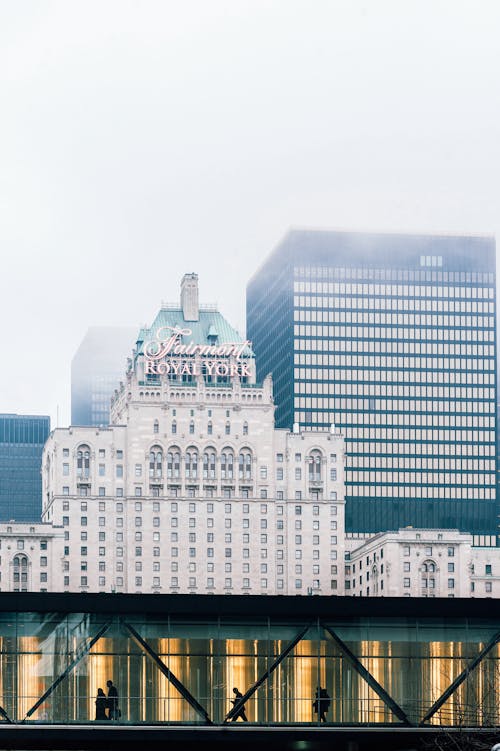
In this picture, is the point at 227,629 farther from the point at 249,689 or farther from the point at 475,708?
the point at 475,708

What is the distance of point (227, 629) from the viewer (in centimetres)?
7588

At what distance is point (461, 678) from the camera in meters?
76.4

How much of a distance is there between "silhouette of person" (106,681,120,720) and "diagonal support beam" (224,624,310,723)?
4612mm

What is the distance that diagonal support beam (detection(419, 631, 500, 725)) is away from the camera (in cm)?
7600

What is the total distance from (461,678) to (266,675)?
8.26 m

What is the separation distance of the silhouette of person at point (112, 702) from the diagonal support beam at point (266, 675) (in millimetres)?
4612

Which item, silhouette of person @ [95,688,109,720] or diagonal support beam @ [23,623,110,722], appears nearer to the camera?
diagonal support beam @ [23,623,110,722]

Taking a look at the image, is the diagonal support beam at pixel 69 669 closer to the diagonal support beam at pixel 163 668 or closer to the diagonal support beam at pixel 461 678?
the diagonal support beam at pixel 163 668

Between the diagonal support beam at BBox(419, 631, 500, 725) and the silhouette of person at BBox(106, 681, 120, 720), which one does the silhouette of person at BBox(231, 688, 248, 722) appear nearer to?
the silhouette of person at BBox(106, 681, 120, 720)

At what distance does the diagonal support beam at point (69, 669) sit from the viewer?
75.1m

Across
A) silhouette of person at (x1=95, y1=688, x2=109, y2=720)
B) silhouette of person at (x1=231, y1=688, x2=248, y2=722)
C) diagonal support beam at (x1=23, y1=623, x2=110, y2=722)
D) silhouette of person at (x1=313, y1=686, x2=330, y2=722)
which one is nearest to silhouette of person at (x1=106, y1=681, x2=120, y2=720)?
silhouette of person at (x1=95, y1=688, x2=109, y2=720)

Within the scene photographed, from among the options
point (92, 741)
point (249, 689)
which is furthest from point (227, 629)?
point (92, 741)

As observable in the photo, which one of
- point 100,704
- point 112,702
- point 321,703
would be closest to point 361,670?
point 321,703

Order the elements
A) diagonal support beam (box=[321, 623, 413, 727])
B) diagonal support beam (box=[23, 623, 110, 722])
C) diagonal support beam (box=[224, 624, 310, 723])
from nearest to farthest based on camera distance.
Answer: diagonal support beam (box=[23, 623, 110, 722]) → diagonal support beam (box=[224, 624, 310, 723]) → diagonal support beam (box=[321, 623, 413, 727])
